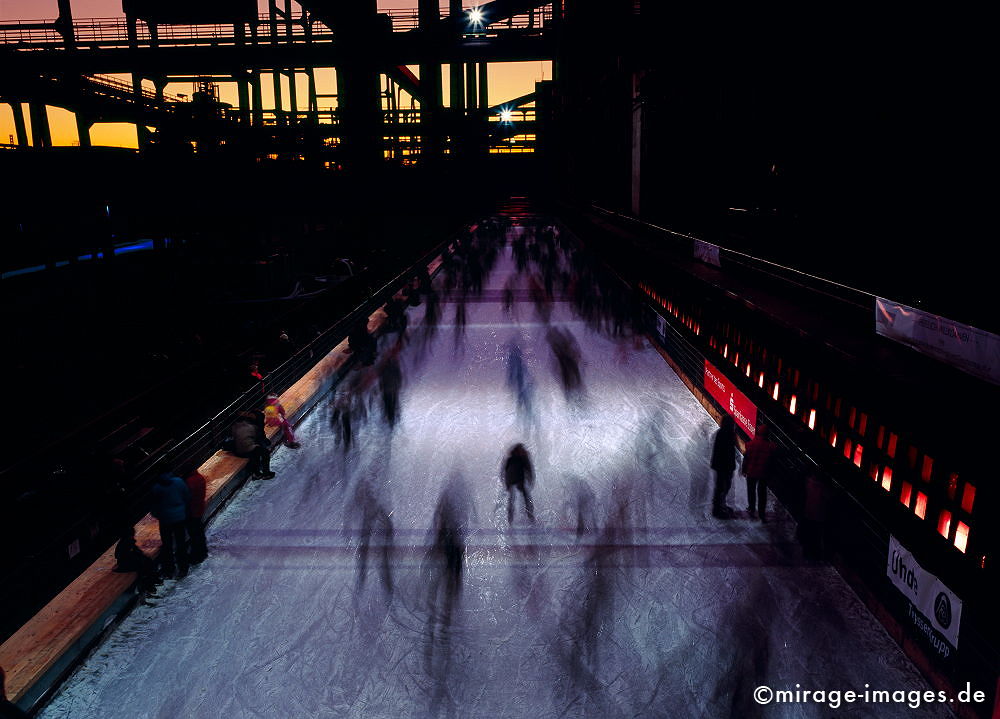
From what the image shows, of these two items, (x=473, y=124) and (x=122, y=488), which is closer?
(x=122, y=488)

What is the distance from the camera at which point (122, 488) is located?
7141 mm

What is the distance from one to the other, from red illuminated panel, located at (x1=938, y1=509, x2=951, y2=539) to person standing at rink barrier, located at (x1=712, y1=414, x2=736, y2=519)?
2.99 m

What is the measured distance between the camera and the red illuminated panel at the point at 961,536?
17.5 ft

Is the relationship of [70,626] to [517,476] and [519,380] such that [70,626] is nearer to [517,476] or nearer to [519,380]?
[517,476]

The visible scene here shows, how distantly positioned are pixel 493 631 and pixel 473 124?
137ft

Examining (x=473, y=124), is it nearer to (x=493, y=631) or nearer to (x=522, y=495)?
(x=522, y=495)

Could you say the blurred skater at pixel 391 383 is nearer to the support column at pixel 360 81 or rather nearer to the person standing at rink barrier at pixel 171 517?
the person standing at rink barrier at pixel 171 517

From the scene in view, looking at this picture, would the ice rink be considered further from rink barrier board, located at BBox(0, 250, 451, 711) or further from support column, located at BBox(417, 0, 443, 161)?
support column, located at BBox(417, 0, 443, 161)

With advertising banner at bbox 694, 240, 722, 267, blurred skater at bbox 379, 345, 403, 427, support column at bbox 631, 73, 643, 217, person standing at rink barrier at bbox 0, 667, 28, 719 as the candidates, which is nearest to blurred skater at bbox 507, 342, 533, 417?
blurred skater at bbox 379, 345, 403, 427

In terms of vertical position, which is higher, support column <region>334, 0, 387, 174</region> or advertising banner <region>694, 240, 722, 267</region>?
support column <region>334, 0, 387, 174</region>

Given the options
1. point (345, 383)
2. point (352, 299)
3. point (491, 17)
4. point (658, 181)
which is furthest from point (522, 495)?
point (491, 17)

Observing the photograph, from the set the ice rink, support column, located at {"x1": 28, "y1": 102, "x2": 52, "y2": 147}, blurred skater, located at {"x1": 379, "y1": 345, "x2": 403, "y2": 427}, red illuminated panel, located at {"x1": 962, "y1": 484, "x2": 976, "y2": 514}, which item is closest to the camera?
red illuminated panel, located at {"x1": 962, "y1": 484, "x2": 976, "y2": 514}

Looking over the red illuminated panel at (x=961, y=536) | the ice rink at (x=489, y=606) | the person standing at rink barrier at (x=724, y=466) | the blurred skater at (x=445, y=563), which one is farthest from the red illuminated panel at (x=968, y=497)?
the blurred skater at (x=445, y=563)

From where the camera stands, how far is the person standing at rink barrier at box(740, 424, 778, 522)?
825cm
